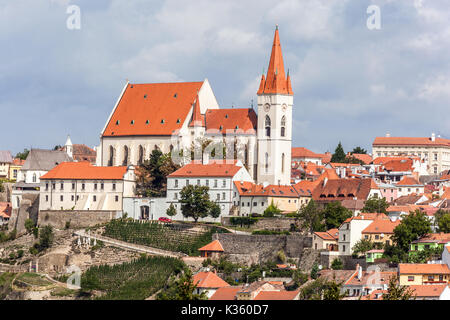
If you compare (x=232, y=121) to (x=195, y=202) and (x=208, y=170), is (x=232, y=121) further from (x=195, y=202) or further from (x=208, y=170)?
(x=195, y=202)

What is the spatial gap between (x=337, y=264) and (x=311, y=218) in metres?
8.36

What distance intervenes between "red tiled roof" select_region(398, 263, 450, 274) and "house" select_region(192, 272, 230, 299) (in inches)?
443

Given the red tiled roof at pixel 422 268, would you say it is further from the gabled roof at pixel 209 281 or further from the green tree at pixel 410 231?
the gabled roof at pixel 209 281

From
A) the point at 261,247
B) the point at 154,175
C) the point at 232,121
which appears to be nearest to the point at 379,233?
the point at 261,247

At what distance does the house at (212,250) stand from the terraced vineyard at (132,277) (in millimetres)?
2191

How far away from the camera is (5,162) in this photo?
121m

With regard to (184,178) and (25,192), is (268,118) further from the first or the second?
(25,192)

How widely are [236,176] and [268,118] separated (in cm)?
918

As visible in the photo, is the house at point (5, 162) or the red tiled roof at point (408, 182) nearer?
the red tiled roof at point (408, 182)

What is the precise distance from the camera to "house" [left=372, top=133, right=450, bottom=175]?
137 m

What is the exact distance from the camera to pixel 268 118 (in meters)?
89.9

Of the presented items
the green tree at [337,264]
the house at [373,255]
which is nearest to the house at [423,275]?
the house at [373,255]

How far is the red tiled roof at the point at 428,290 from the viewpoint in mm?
53312
